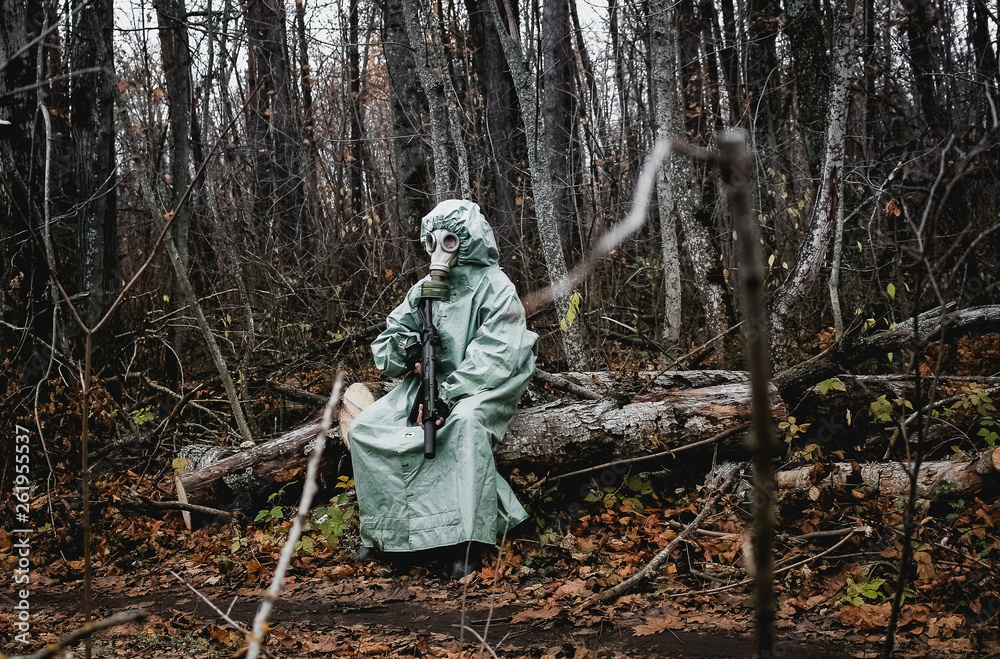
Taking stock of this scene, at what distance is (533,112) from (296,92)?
821 cm

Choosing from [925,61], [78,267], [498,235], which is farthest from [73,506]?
[925,61]

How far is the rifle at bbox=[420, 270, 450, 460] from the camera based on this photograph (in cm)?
455

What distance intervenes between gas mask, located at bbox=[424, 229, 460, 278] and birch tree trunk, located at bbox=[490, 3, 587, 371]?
1626 mm

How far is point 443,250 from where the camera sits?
5.12 m

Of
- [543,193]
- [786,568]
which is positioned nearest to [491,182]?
[543,193]

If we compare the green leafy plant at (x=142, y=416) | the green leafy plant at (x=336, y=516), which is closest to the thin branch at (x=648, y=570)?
the green leafy plant at (x=336, y=516)

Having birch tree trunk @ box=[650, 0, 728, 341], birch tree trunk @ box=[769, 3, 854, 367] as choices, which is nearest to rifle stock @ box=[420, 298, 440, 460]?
birch tree trunk @ box=[769, 3, 854, 367]

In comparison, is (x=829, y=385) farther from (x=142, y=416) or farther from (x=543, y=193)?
(x=142, y=416)

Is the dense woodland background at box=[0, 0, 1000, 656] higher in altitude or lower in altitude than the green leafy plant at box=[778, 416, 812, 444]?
higher

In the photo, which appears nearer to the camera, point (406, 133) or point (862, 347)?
point (862, 347)

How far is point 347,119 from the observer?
13.9 m

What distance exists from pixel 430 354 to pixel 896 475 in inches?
110

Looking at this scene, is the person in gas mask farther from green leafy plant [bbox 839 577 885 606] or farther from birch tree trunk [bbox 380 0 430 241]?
birch tree trunk [bbox 380 0 430 241]

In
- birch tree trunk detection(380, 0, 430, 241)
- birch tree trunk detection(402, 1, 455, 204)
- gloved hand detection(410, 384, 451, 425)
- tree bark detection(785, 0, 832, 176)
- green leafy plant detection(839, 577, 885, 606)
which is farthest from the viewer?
birch tree trunk detection(380, 0, 430, 241)
